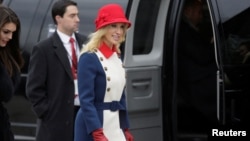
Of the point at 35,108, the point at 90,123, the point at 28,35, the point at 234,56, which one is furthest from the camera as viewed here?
the point at 28,35

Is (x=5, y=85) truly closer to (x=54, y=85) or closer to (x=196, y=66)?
(x=54, y=85)

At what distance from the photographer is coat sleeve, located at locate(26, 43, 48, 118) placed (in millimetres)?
5526

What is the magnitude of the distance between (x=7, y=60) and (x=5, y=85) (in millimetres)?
192

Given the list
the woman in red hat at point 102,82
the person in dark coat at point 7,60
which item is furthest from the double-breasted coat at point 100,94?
the person in dark coat at point 7,60

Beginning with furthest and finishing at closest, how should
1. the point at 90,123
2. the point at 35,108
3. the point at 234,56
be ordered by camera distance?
1. the point at 234,56
2. the point at 35,108
3. the point at 90,123

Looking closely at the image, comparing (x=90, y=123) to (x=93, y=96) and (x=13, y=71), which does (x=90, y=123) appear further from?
(x=13, y=71)

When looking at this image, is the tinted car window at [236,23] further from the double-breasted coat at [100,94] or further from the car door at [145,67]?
the double-breasted coat at [100,94]

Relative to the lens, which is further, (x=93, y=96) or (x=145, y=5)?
(x=145, y=5)

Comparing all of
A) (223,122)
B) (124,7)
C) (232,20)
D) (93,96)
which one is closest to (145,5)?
(124,7)

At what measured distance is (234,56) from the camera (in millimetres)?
5883

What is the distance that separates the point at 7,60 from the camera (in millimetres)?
4570

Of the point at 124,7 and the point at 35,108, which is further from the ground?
the point at 124,7

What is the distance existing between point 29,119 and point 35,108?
2.20ft

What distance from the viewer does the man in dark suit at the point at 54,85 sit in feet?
18.2
